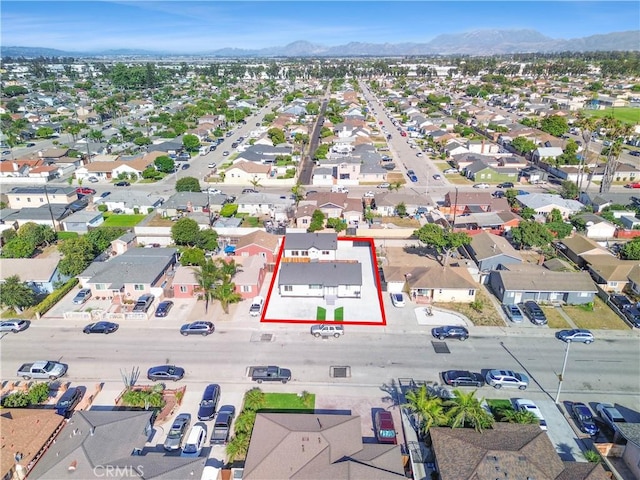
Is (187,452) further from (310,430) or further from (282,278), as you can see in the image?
(282,278)

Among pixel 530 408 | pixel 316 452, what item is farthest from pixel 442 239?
pixel 316 452

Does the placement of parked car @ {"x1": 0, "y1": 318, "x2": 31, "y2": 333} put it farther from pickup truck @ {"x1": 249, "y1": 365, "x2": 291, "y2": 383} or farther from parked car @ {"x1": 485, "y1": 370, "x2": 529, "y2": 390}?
parked car @ {"x1": 485, "y1": 370, "x2": 529, "y2": 390}

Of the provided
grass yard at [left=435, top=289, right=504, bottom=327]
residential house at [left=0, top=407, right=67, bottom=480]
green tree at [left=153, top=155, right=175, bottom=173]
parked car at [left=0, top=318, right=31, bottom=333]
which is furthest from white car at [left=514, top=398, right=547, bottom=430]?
green tree at [left=153, top=155, right=175, bottom=173]

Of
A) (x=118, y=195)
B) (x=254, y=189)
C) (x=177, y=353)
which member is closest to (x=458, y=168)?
(x=254, y=189)

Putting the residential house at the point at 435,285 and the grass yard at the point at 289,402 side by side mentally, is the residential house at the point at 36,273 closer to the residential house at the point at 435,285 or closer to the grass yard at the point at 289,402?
the grass yard at the point at 289,402

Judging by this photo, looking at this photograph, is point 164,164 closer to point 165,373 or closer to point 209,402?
point 165,373

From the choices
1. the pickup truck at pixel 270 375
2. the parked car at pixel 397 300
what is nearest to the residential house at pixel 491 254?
the parked car at pixel 397 300
